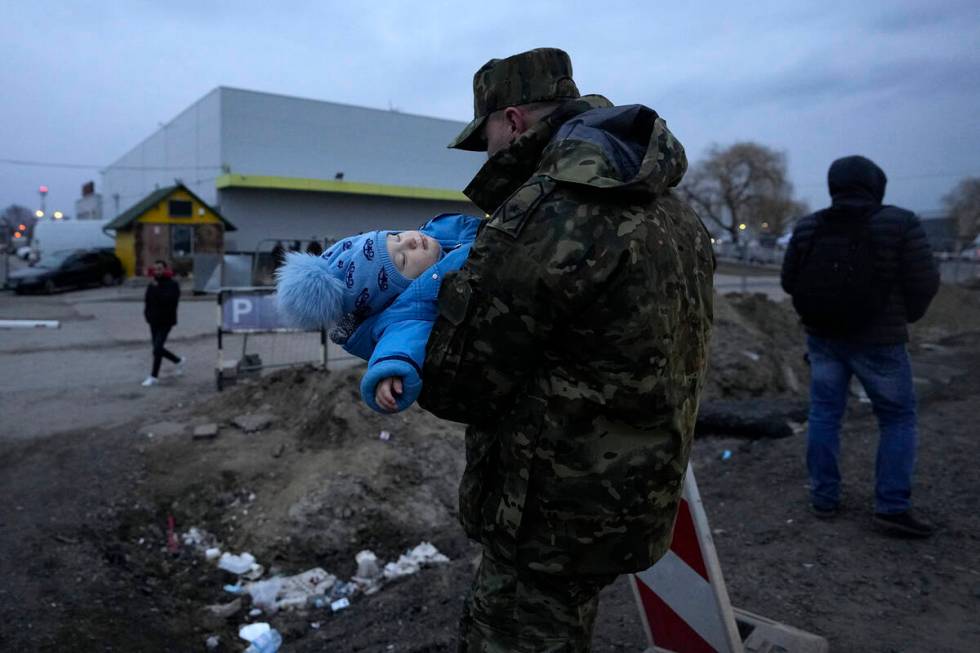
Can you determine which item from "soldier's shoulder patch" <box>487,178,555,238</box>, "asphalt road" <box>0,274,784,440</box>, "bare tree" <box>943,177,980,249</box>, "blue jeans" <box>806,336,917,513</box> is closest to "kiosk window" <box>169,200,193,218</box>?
"asphalt road" <box>0,274,784,440</box>

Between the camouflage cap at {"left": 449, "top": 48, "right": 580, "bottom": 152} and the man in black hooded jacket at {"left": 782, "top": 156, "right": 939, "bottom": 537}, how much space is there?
2.54 metres

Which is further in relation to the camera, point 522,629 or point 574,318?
point 522,629

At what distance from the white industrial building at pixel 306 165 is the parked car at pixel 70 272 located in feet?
15.2

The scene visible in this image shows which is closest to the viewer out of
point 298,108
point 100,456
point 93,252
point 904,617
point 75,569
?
point 904,617

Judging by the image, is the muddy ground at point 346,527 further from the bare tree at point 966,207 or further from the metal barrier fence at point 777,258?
the bare tree at point 966,207

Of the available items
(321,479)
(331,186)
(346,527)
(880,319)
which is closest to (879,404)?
(880,319)

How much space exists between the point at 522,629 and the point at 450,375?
69 centimetres

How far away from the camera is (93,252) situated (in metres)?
28.2

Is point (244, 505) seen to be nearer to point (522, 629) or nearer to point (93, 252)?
point (522, 629)

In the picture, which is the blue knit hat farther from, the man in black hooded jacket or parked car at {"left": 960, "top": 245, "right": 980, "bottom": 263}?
parked car at {"left": 960, "top": 245, "right": 980, "bottom": 263}

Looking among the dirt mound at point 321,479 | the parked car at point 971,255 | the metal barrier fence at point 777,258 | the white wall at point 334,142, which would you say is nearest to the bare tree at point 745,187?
the metal barrier fence at point 777,258

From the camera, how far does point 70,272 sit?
26.7 metres

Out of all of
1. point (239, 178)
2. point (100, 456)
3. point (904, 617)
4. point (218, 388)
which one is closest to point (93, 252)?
point (239, 178)

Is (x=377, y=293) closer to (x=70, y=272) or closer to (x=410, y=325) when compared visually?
(x=410, y=325)
